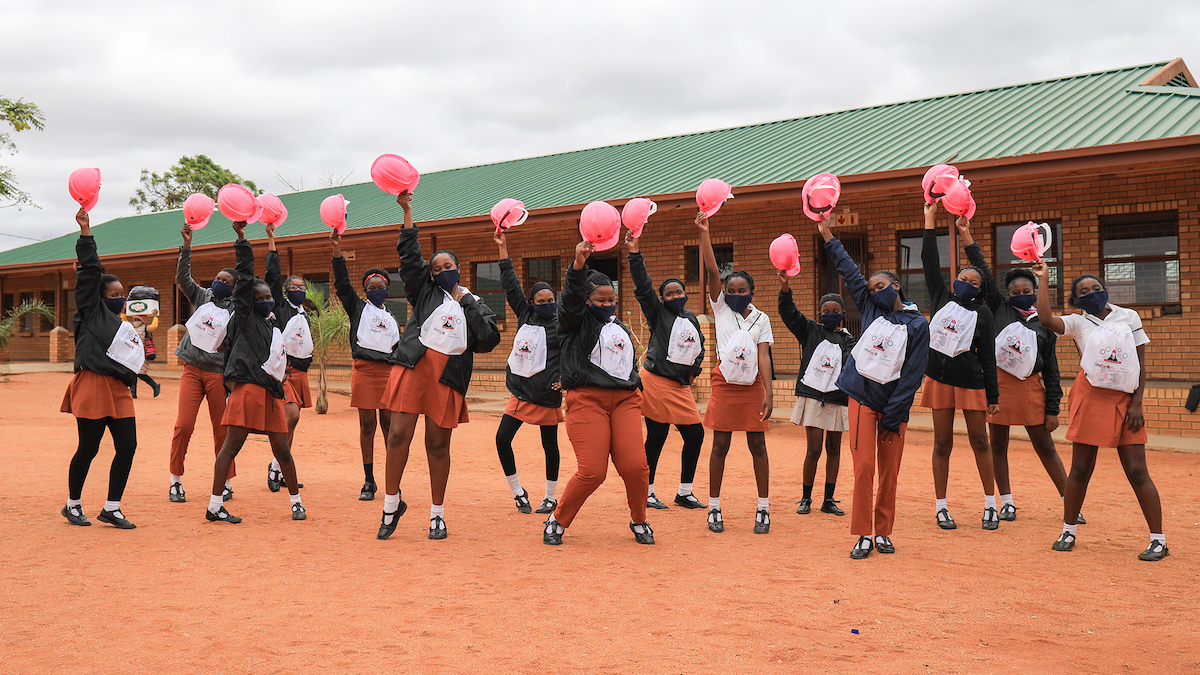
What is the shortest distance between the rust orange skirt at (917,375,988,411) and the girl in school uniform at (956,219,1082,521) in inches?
7.2

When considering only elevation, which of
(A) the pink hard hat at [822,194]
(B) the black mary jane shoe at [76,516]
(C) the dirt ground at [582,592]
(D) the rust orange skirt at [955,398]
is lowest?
(C) the dirt ground at [582,592]

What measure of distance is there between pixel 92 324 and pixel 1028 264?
1206 cm

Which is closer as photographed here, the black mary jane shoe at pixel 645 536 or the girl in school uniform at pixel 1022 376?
the black mary jane shoe at pixel 645 536

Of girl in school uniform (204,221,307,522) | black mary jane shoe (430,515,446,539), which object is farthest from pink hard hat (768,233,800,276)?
girl in school uniform (204,221,307,522)

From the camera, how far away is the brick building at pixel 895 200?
1107cm

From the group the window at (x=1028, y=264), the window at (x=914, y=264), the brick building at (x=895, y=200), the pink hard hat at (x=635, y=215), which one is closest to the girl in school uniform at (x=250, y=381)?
the pink hard hat at (x=635, y=215)

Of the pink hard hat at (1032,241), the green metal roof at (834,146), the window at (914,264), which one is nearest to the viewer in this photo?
the pink hard hat at (1032,241)

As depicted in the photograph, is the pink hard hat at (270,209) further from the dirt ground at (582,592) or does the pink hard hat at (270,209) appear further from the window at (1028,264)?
the window at (1028,264)

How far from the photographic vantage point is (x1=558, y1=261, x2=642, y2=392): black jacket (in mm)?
5031

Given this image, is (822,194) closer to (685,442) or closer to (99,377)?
(685,442)

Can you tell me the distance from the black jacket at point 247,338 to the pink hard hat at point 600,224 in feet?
8.17

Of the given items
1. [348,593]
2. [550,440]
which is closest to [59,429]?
[550,440]

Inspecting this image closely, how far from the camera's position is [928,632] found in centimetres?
361

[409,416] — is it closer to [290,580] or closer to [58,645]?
[290,580]
